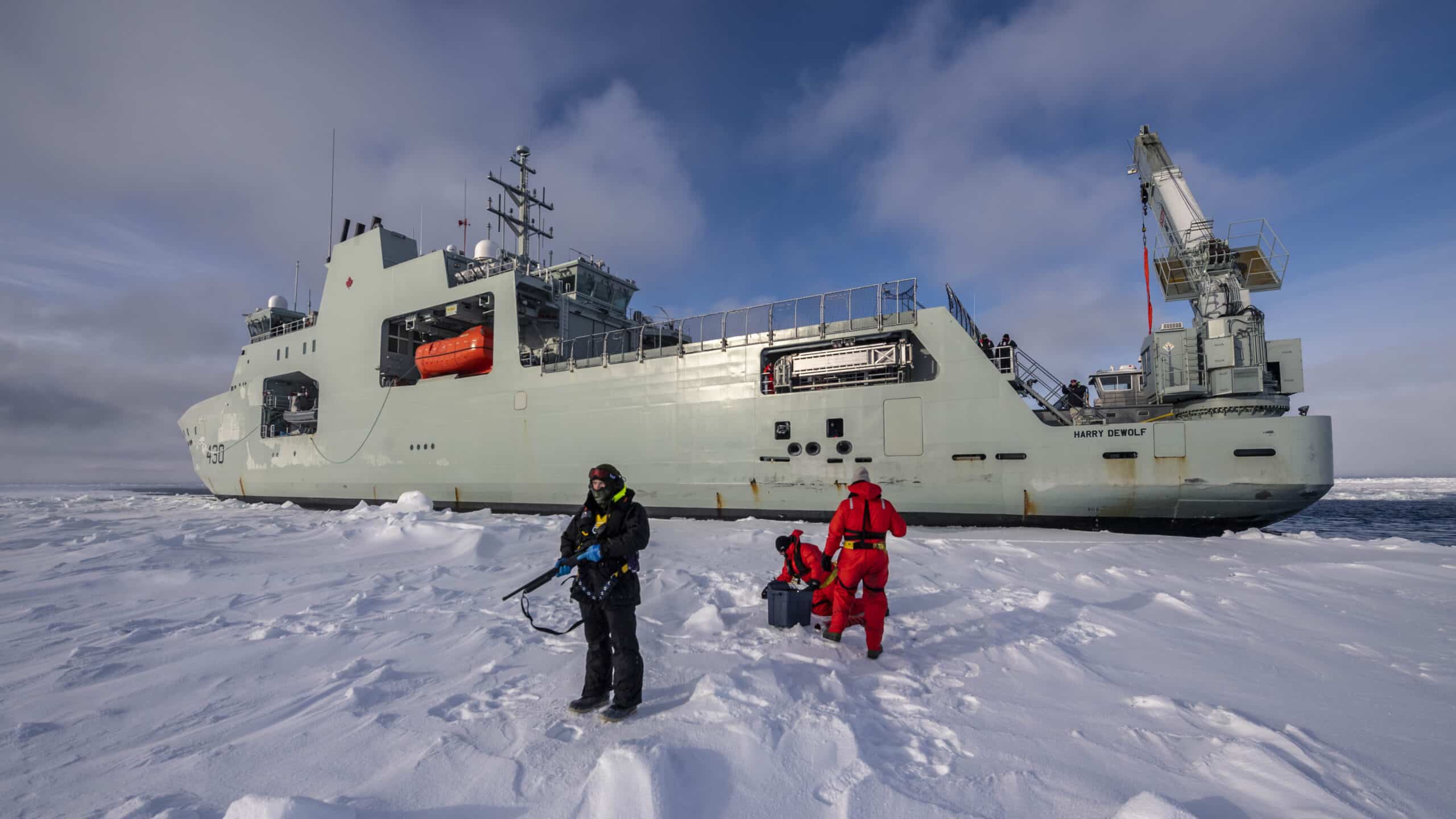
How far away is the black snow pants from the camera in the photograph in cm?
328

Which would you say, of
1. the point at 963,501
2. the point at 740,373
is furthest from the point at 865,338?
the point at 963,501

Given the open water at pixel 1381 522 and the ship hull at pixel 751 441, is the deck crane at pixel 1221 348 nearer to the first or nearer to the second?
the ship hull at pixel 751 441

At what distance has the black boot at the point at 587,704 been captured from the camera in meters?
3.32

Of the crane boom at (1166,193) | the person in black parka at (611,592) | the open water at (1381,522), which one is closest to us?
the person in black parka at (611,592)

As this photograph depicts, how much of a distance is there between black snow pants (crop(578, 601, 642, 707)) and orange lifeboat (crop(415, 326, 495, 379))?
15.4m

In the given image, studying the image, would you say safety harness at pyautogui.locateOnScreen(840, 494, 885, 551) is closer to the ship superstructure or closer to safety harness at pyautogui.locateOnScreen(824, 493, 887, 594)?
safety harness at pyautogui.locateOnScreen(824, 493, 887, 594)

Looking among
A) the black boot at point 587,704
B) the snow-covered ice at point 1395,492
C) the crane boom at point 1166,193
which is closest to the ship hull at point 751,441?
the crane boom at point 1166,193

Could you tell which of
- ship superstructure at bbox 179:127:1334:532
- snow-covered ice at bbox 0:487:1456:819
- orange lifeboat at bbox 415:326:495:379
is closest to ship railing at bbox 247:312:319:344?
ship superstructure at bbox 179:127:1334:532

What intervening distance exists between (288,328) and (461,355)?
12974 mm

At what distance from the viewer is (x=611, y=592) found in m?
3.38

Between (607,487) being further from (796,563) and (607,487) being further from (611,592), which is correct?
(796,563)

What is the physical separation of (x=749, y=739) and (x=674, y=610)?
255 cm

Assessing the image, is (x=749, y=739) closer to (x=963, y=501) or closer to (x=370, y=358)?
(x=963, y=501)

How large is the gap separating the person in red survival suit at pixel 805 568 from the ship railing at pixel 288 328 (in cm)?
2413
